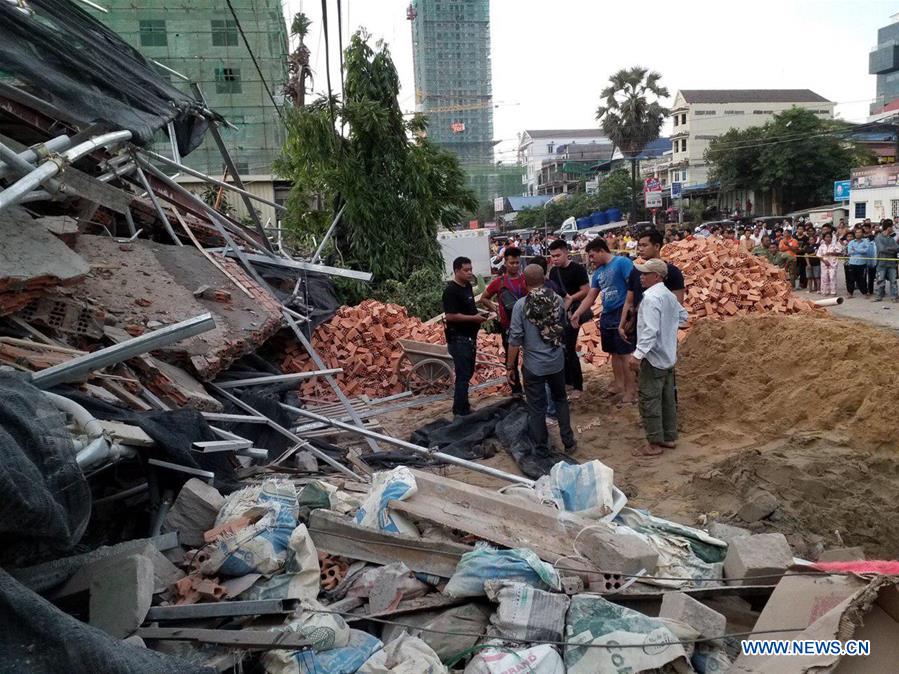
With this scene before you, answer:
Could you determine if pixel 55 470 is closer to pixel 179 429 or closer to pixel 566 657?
pixel 179 429

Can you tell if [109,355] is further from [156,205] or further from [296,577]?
[156,205]

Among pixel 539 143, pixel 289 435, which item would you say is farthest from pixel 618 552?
pixel 539 143

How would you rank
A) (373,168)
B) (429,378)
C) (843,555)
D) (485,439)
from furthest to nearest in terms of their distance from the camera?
(373,168)
(429,378)
(485,439)
(843,555)

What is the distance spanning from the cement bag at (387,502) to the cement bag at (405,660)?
0.83 metres

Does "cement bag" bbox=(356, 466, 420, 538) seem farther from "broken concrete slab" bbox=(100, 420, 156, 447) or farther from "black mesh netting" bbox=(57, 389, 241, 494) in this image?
"broken concrete slab" bbox=(100, 420, 156, 447)

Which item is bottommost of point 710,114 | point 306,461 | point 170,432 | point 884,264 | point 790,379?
point 306,461

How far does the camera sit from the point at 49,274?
534 cm

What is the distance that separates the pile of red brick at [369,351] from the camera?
962cm

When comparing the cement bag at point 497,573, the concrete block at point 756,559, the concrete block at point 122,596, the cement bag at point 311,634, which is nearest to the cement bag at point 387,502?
the cement bag at point 497,573

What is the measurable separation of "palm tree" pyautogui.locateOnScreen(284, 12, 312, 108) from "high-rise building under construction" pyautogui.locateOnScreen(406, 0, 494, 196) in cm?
10039

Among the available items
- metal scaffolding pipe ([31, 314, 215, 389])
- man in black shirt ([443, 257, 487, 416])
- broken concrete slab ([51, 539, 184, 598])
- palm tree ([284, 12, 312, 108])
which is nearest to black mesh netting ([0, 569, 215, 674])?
broken concrete slab ([51, 539, 184, 598])

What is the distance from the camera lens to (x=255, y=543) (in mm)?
3703

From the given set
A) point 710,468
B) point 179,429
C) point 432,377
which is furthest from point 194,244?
point 710,468

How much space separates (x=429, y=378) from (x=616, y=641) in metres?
6.39
